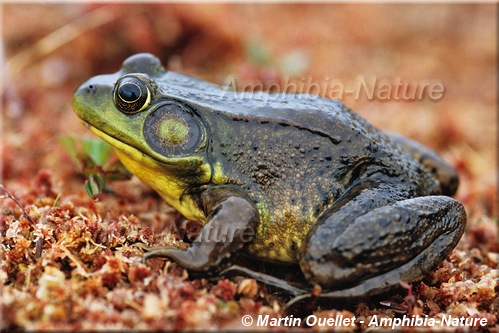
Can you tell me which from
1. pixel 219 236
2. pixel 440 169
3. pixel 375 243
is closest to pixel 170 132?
pixel 219 236

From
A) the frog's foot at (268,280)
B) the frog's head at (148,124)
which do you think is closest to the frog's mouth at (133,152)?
the frog's head at (148,124)

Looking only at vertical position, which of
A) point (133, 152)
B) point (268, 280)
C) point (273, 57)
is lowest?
point (268, 280)

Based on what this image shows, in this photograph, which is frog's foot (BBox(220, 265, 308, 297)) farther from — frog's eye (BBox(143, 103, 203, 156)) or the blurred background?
the blurred background

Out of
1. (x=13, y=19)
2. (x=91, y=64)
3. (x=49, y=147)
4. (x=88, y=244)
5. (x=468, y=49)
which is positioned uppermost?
(x=468, y=49)

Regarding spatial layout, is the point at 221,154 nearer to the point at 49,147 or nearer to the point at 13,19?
the point at 49,147

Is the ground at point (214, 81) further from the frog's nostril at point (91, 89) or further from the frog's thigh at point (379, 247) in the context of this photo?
the frog's nostril at point (91, 89)

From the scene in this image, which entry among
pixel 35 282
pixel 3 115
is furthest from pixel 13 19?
pixel 35 282

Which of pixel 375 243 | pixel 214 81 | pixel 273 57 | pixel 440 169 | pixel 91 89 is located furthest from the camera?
pixel 273 57

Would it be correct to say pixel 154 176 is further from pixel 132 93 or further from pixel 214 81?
pixel 214 81
